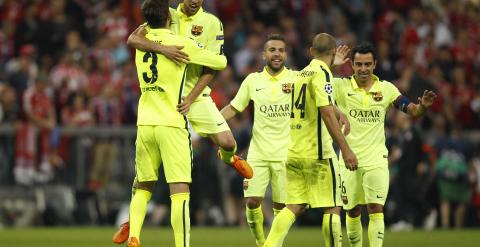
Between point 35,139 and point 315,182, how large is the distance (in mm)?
11000

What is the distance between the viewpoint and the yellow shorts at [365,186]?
14.8 meters

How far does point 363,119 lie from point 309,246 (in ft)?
13.0

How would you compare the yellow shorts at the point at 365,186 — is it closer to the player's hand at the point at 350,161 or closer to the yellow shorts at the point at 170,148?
the player's hand at the point at 350,161

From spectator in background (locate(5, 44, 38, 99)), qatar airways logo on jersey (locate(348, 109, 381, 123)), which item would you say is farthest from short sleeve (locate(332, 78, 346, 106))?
spectator in background (locate(5, 44, 38, 99))

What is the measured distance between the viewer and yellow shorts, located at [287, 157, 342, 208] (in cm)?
1424

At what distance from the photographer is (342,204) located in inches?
579

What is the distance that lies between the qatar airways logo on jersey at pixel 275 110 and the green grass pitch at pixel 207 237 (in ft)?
9.77

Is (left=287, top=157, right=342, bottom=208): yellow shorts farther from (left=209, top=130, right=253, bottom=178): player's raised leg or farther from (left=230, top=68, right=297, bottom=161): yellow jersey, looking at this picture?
(left=230, top=68, right=297, bottom=161): yellow jersey

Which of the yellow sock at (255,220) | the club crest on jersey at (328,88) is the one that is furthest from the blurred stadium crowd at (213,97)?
the club crest on jersey at (328,88)

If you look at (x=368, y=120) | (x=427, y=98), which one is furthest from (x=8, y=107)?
(x=427, y=98)

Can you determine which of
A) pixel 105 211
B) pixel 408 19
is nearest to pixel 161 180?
pixel 105 211

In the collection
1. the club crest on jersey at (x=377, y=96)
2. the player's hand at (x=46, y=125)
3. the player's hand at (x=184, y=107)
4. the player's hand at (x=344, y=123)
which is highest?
the club crest on jersey at (x=377, y=96)

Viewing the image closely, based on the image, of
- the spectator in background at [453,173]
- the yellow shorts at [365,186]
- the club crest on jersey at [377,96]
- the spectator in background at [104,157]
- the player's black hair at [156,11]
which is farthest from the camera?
the spectator in background at [104,157]

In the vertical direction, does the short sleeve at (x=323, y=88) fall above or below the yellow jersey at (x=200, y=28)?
below
